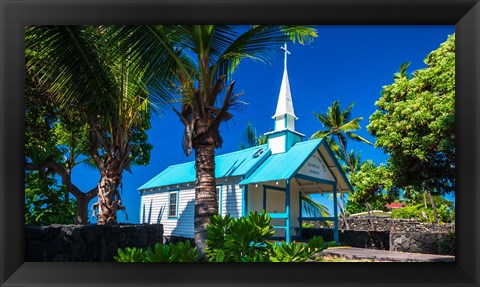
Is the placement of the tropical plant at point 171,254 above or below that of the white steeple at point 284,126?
below

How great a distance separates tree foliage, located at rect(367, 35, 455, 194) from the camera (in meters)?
8.41

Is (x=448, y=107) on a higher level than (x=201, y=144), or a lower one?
higher

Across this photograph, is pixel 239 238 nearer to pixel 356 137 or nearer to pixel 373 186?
pixel 373 186

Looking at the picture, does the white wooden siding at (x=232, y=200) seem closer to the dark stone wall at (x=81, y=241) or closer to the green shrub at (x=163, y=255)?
the dark stone wall at (x=81, y=241)

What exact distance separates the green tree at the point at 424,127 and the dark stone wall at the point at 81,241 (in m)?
5.67

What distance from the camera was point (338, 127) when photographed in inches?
918

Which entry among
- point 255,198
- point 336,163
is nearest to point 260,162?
point 255,198

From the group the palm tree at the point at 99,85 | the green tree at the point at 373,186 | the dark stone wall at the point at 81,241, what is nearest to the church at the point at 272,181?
the green tree at the point at 373,186

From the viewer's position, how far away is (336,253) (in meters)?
9.34

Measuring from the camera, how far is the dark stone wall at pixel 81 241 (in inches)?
249

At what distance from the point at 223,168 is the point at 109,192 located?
179 inches

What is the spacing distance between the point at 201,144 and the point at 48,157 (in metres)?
5.13
